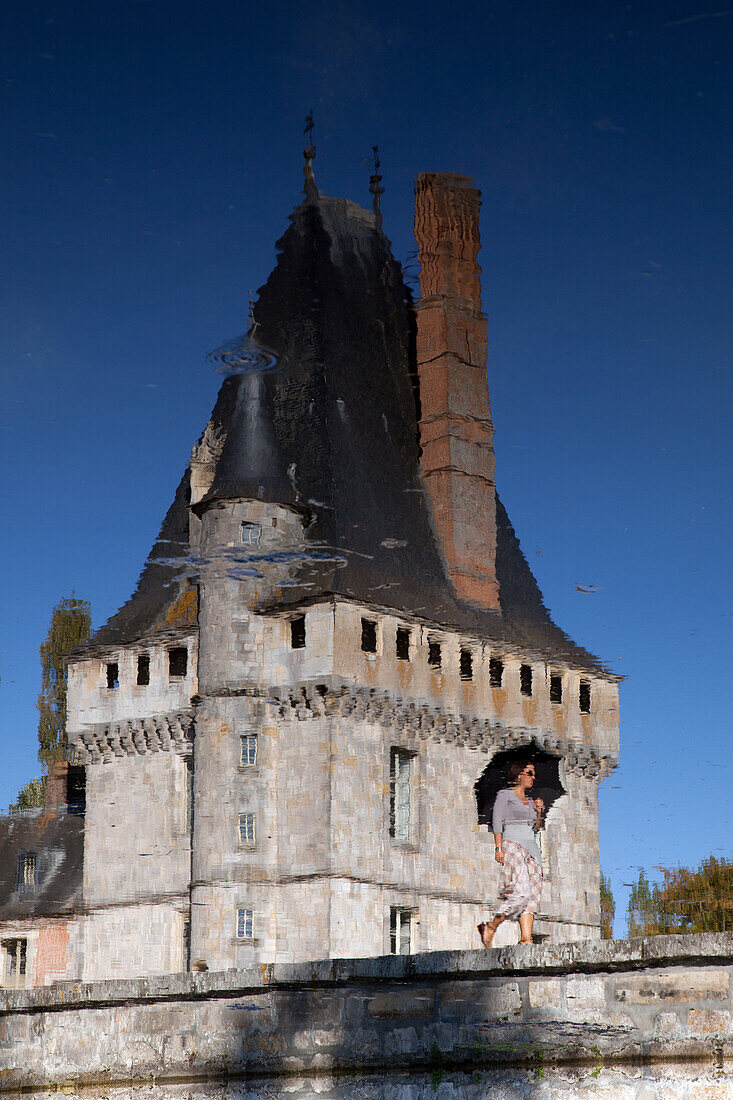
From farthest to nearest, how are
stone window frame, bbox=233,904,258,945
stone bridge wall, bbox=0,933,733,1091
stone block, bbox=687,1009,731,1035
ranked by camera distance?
stone window frame, bbox=233,904,258,945 < stone bridge wall, bbox=0,933,733,1091 < stone block, bbox=687,1009,731,1035

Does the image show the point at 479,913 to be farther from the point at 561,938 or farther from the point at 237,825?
the point at 237,825

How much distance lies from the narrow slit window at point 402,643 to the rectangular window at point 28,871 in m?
12.6

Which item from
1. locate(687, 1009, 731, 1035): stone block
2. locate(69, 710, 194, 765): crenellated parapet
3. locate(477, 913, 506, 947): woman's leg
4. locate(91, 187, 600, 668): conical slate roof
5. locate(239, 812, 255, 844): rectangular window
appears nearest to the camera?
locate(687, 1009, 731, 1035): stone block

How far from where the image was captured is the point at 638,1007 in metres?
10.8

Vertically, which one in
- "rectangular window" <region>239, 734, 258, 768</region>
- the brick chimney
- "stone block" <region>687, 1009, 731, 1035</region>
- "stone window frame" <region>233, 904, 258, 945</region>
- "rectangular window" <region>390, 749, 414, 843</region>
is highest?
the brick chimney

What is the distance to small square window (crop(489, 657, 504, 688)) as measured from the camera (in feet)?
133

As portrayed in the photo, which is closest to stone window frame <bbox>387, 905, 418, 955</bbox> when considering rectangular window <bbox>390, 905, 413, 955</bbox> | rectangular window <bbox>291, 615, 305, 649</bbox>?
rectangular window <bbox>390, 905, 413, 955</bbox>

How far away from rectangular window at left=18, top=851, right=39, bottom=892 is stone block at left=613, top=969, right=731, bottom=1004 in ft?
114

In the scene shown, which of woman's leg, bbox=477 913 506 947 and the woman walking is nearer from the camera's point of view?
woman's leg, bbox=477 913 506 947

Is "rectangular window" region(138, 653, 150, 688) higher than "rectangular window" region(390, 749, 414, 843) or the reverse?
higher

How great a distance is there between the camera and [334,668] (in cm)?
3688

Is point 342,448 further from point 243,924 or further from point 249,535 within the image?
point 243,924

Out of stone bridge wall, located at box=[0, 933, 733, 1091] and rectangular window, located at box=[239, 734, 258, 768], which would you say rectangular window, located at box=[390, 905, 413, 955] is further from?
stone bridge wall, located at box=[0, 933, 733, 1091]

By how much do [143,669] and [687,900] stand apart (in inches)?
622
